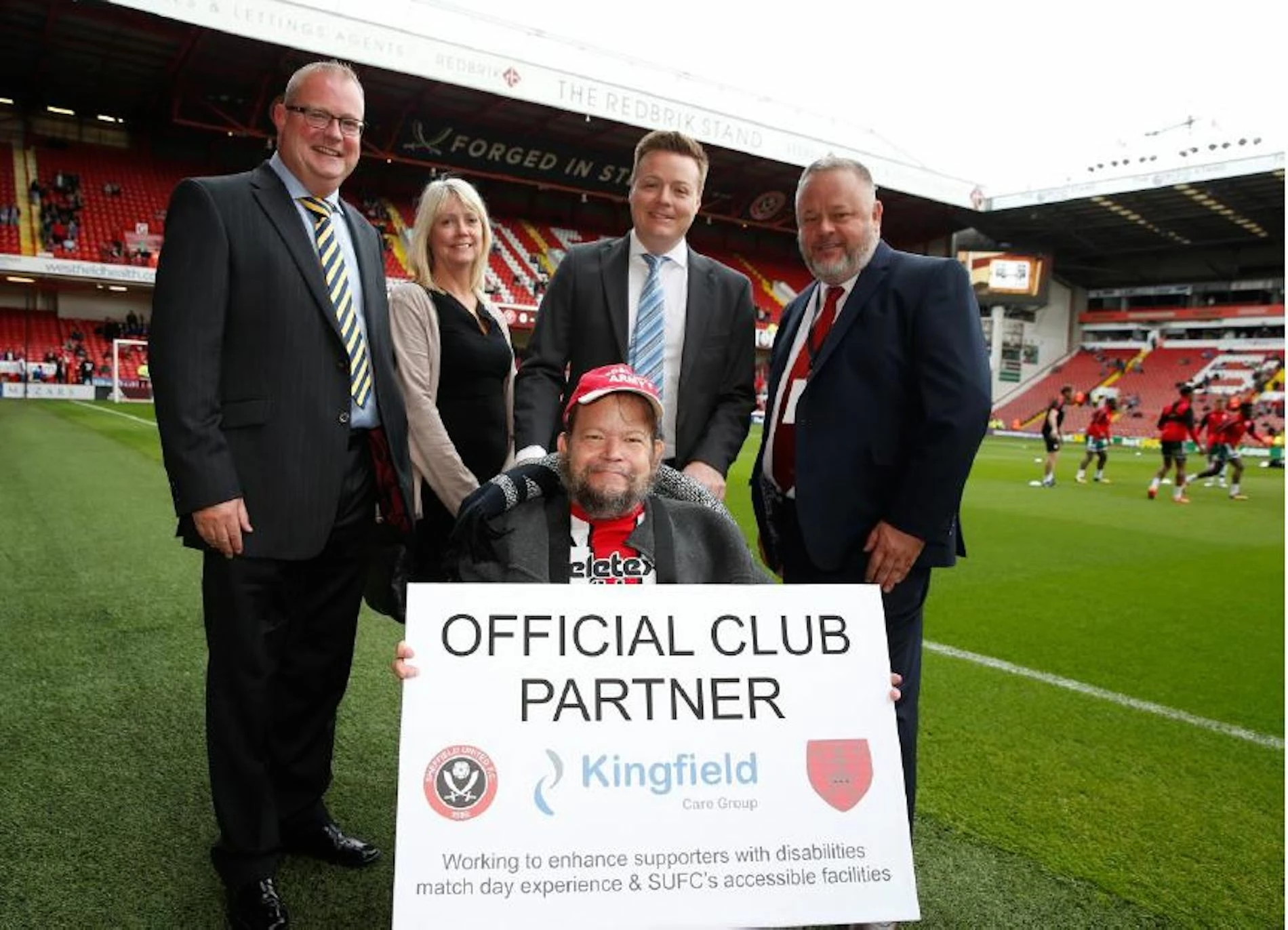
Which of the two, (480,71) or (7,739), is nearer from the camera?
(7,739)

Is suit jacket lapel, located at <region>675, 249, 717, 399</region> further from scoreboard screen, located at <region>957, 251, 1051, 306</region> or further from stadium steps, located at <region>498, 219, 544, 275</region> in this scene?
scoreboard screen, located at <region>957, 251, 1051, 306</region>

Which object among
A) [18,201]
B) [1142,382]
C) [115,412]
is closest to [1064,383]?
[1142,382]

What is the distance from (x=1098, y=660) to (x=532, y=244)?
3101cm

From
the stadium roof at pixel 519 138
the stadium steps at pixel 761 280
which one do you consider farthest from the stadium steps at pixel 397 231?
the stadium steps at pixel 761 280

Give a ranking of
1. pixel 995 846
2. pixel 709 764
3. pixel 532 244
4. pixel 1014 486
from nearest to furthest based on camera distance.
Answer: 1. pixel 709 764
2. pixel 995 846
3. pixel 1014 486
4. pixel 532 244

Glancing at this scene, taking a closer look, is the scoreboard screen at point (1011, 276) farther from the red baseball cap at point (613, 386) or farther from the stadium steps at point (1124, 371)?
the red baseball cap at point (613, 386)

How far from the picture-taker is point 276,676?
2.44 m

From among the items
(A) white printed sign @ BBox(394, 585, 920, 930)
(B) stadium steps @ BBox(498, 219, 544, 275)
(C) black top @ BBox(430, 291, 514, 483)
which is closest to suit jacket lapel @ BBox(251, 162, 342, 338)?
(C) black top @ BBox(430, 291, 514, 483)

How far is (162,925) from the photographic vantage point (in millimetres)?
2119

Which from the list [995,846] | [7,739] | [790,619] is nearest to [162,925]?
[7,739]

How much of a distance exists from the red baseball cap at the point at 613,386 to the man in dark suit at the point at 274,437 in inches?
24.2

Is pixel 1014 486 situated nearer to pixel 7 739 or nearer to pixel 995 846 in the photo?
pixel 995 846

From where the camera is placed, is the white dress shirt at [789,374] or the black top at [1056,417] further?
the black top at [1056,417]

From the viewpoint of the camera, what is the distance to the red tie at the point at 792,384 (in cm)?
243
